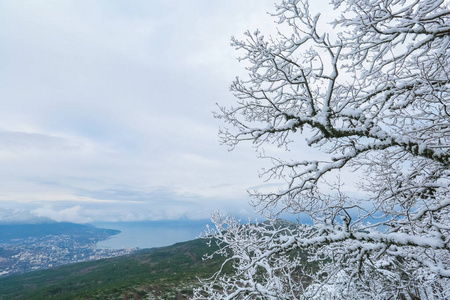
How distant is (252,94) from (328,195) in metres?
2.58

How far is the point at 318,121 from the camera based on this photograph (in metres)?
4.11

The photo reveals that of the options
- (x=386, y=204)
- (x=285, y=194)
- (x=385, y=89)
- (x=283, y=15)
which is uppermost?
(x=283, y=15)

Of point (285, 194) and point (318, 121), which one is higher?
point (318, 121)

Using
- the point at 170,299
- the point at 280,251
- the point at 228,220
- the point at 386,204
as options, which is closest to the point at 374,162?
the point at 386,204

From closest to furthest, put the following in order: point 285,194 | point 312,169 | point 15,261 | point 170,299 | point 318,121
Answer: point 318,121, point 312,169, point 285,194, point 170,299, point 15,261

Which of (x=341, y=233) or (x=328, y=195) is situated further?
A: (x=328, y=195)

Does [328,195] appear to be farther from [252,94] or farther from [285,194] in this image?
[252,94]

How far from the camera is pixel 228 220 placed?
29.5ft

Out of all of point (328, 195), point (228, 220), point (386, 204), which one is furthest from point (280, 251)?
point (228, 220)

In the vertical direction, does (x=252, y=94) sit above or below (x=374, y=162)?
above

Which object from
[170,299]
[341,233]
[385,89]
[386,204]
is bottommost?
[170,299]

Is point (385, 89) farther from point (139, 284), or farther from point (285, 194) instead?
point (139, 284)

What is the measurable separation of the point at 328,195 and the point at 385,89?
7.53 ft

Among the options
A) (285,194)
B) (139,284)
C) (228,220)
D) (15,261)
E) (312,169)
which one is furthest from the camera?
(15,261)
